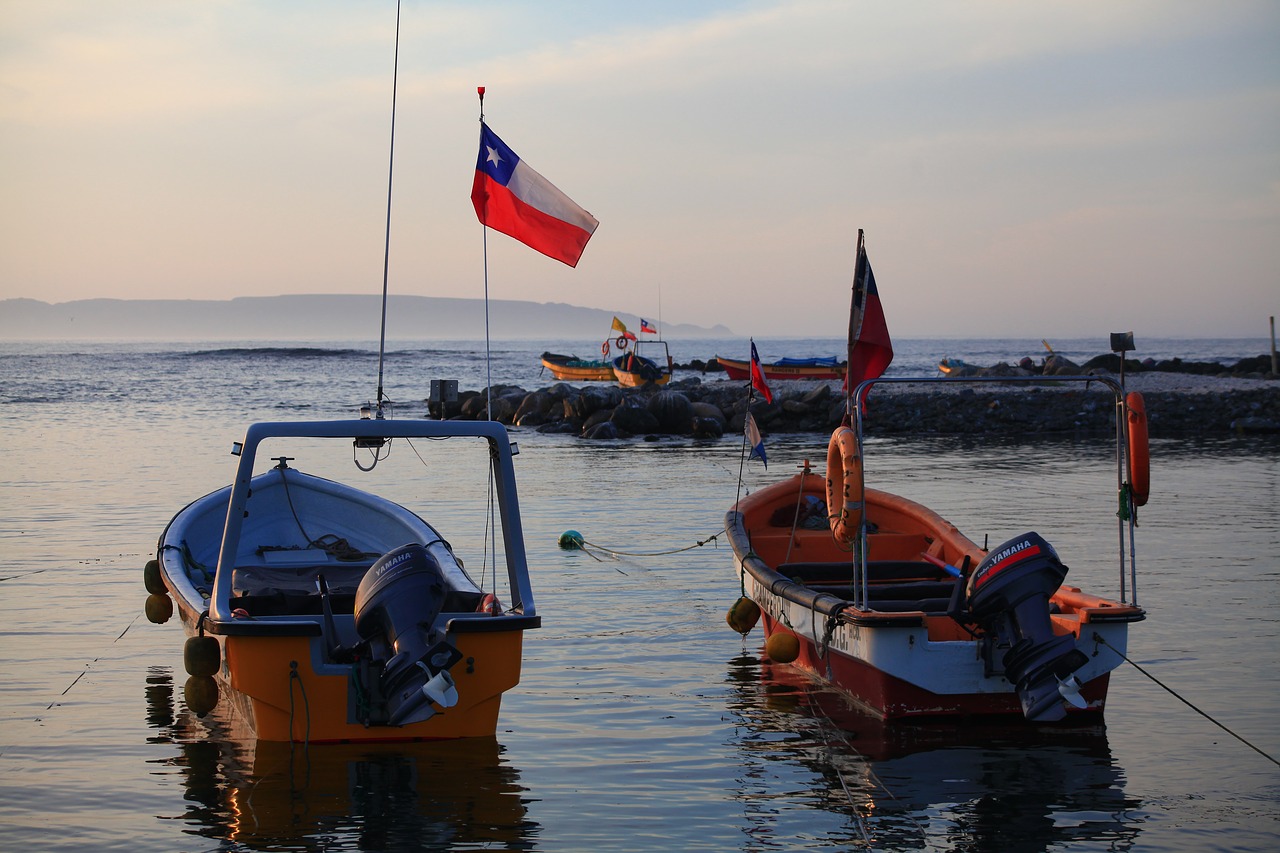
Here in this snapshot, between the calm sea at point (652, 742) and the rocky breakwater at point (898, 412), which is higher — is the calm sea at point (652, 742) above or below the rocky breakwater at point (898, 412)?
below

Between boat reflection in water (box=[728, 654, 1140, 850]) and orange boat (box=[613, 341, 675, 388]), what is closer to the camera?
boat reflection in water (box=[728, 654, 1140, 850])

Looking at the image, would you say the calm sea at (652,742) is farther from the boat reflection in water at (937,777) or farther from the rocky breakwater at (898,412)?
the rocky breakwater at (898,412)

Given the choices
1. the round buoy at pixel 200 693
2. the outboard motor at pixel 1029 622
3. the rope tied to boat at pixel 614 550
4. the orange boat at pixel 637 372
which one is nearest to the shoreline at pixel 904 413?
the orange boat at pixel 637 372

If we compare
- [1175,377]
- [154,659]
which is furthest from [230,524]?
[1175,377]

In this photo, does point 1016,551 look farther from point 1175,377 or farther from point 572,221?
point 1175,377

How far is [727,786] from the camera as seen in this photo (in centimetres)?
717

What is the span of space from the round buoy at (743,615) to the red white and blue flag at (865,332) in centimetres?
272

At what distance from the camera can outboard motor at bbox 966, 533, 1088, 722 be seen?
7195mm

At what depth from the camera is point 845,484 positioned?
7652mm

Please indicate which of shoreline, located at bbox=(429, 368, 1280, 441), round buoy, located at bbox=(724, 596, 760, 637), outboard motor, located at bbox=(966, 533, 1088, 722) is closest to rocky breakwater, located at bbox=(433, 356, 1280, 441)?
shoreline, located at bbox=(429, 368, 1280, 441)

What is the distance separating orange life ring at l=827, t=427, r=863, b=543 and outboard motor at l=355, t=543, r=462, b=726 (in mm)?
2559

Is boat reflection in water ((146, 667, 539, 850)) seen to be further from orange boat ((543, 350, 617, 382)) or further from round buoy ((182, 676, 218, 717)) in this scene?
orange boat ((543, 350, 617, 382))

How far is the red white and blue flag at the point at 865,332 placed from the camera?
318 inches

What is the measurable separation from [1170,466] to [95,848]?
21200 mm
